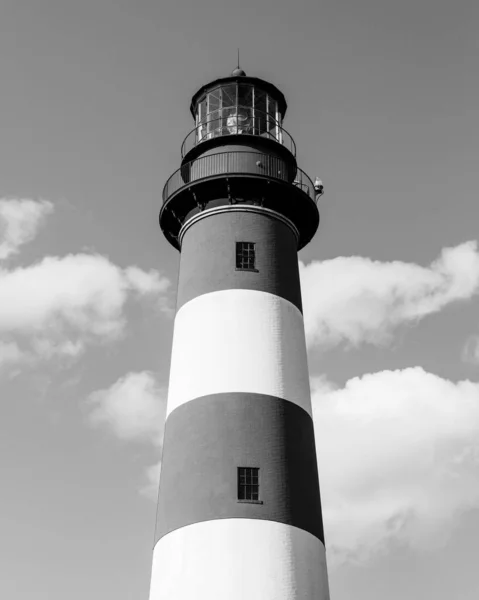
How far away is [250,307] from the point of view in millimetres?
24156

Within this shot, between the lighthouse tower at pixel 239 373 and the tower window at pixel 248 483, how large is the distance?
27 mm

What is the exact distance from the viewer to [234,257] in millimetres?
25016

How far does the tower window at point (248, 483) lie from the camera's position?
2131cm

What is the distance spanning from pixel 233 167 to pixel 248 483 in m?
10.2

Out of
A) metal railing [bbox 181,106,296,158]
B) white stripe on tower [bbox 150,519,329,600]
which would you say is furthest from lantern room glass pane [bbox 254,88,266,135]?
white stripe on tower [bbox 150,519,329,600]

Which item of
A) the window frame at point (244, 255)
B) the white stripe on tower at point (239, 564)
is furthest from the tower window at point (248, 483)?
the window frame at point (244, 255)

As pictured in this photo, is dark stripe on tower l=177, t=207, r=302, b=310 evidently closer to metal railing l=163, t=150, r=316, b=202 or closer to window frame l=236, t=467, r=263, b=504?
metal railing l=163, t=150, r=316, b=202

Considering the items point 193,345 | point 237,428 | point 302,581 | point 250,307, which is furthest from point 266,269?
point 302,581

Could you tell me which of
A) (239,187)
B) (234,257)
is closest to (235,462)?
(234,257)

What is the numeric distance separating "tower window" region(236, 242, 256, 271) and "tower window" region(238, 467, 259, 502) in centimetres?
638

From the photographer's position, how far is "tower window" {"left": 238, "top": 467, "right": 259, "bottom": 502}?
21312 mm

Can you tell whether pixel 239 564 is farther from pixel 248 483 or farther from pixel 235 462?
pixel 235 462

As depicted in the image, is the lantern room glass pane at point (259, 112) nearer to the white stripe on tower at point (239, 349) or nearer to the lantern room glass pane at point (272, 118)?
the lantern room glass pane at point (272, 118)

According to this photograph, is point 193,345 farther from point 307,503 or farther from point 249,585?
point 249,585
